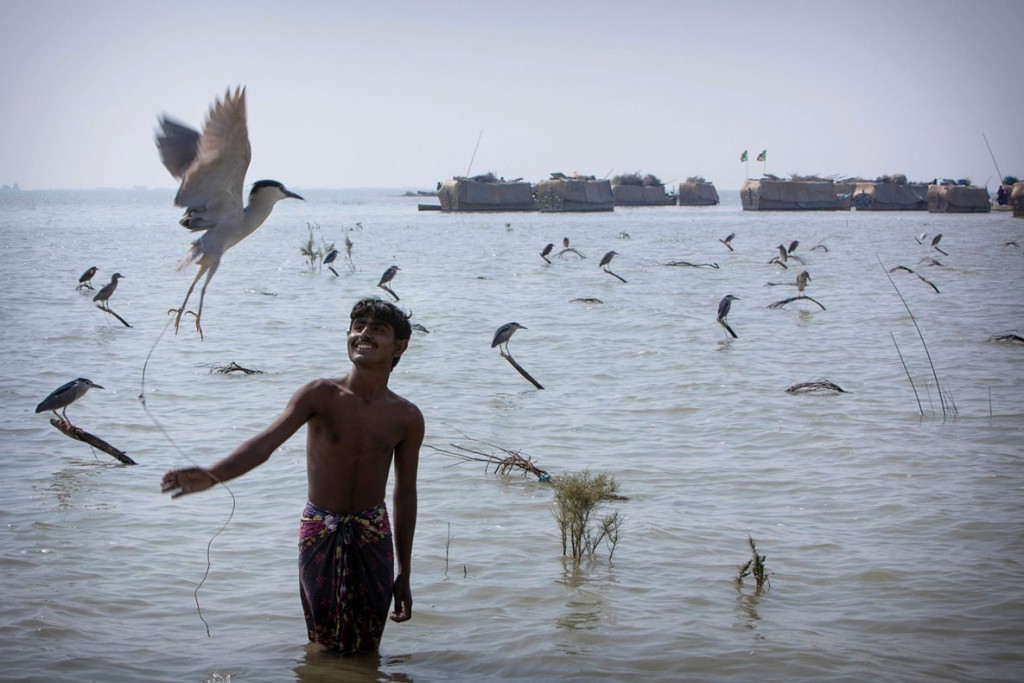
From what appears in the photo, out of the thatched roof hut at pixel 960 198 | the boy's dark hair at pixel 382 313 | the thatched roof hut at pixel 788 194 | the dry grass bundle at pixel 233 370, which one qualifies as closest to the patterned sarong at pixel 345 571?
the boy's dark hair at pixel 382 313

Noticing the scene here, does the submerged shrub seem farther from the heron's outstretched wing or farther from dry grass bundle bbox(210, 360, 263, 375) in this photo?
dry grass bundle bbox(210, 360, 263, 375)

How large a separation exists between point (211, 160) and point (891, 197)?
232 feet

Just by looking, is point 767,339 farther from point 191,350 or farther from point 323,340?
point 191,350

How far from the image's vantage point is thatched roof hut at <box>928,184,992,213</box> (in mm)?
57156

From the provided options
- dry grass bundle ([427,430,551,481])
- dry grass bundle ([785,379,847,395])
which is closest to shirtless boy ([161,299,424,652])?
dry grass bundle ([427,430,551,481])

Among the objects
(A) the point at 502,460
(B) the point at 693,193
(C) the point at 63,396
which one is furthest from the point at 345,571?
(B) the point at 693,193

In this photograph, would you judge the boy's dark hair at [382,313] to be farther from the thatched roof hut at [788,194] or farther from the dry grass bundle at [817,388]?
the thatched roof hut at [788,194]

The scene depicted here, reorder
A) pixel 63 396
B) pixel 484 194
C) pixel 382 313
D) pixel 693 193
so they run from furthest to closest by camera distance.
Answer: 1. pixel 693 193
2. pixel 484 194
3. pixel 63 396
4. pixel 382 313

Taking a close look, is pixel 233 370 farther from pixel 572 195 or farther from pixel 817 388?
pixel 572 195

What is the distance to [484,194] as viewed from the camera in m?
64.2

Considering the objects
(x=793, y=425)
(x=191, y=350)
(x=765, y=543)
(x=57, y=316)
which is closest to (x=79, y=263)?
(x=57, y=316)

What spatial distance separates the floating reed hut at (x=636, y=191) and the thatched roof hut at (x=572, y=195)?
44.3ft

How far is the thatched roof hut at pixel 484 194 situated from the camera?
6378 centimetres

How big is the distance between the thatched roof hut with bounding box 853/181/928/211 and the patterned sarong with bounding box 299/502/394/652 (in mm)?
70990
